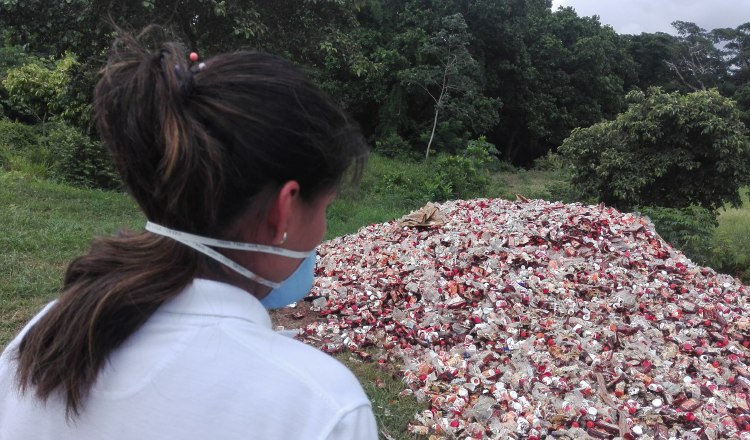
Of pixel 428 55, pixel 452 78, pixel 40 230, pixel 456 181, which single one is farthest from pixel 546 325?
pixel 428 55

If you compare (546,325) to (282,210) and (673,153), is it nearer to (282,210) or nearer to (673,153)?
(282,210)

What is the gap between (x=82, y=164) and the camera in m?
9.16

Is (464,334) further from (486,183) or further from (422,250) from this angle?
(486,183)

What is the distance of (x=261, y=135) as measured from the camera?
0.74 metres

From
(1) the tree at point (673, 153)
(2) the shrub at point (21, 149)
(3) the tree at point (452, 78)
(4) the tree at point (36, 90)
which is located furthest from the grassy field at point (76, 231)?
(3) the tree at point (452, 78)

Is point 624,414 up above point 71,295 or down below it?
below

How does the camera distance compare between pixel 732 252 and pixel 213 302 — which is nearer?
pixel 213 302

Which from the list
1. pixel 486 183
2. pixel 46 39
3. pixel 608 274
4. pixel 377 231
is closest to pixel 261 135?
pixel 608 274

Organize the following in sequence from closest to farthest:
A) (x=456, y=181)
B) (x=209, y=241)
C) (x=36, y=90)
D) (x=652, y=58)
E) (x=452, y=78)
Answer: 1. (x=209, y=241)
2. (x=456, y=181)
3. (x=36, y=90)
4. (x=452, y=78)
5. (x=652, y=58)

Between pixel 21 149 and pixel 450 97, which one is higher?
pixel 450 97

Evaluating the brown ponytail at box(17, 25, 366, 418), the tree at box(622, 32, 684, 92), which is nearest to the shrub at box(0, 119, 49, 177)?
the brown ponytail at box(17, 25, 366, 418)

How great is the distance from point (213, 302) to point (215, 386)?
10 centimetres

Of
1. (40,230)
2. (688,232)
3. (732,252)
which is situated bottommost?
(40,230)

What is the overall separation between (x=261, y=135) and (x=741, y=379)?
387 cm
